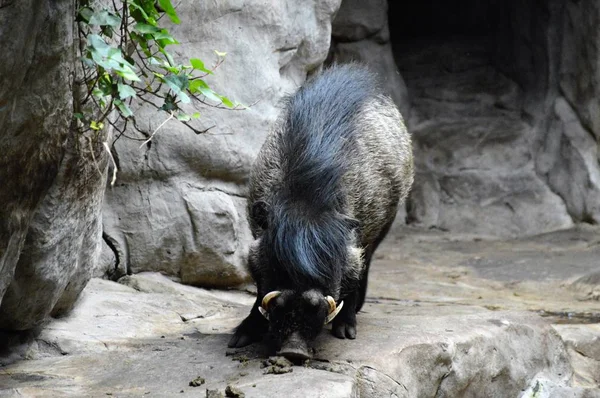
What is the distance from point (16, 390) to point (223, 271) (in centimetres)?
298

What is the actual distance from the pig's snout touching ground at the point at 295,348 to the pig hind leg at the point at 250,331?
56 centimetres

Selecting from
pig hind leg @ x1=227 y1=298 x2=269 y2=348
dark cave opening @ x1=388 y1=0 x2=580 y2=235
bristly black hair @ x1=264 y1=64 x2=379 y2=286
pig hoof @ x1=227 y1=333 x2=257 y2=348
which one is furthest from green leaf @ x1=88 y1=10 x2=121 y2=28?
dark cave opening @ x1=388 y1=0 x2=580 y2=235

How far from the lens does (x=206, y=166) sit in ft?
22.3

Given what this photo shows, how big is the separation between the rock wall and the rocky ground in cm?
35

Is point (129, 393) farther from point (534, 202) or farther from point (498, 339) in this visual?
point (534, 202)

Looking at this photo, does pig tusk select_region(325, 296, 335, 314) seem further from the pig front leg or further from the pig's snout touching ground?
the pig front leg

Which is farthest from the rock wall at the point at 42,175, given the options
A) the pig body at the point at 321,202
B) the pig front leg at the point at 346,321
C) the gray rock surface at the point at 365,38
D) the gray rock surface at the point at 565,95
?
the gray rock surface at the point at 565,95

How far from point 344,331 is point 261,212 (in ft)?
2.58

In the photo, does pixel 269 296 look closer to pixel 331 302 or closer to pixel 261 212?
pixel 331 302

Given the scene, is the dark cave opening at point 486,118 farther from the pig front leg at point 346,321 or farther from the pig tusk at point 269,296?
the pig tusk at point 269,296

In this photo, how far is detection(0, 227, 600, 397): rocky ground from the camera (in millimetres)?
4168

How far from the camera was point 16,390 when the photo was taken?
397cm

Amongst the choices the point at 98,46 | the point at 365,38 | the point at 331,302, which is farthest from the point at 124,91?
the point at 365,38

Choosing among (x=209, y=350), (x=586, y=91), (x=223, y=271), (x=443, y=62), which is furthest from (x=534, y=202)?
(x=209, y=350)
